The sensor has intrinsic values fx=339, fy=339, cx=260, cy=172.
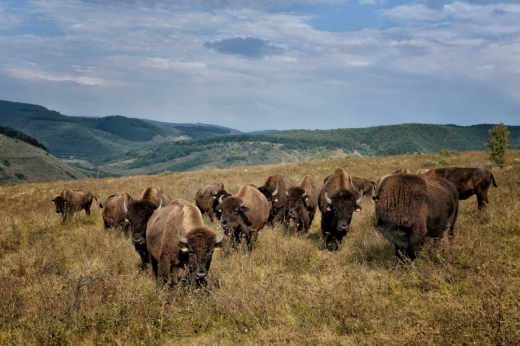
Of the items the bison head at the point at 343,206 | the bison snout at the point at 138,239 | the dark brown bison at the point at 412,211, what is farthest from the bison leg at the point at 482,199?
the bison snout at the point at 138,239

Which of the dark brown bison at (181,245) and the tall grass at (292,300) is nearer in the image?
the tall grass at (292,300)

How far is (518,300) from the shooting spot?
550cm

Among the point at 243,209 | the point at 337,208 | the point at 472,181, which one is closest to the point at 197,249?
the point at 243,209

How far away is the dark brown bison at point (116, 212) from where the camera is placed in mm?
13928

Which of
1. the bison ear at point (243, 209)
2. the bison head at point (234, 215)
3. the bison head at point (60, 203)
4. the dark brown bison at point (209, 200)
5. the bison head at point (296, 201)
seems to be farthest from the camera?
the bison head at point (60, 203)

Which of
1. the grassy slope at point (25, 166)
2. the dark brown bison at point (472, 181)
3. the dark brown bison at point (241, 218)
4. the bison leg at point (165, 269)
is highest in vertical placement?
the dark brown bison at point (472, 181)

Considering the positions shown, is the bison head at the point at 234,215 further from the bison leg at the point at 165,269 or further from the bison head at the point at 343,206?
the bison leg at the point at 165,269

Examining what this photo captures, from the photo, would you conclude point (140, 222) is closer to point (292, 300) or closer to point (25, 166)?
point (292, 300)

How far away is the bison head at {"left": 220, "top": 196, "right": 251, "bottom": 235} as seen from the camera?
10502mm

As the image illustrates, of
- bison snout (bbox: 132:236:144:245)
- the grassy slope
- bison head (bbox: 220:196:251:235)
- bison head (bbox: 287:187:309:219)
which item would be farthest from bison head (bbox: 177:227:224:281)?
the grassy slope

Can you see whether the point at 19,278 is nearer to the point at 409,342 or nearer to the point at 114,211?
the point at 114,211

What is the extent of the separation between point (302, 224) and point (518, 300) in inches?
339

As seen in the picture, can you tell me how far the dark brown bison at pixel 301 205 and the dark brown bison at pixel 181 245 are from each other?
5.08 m

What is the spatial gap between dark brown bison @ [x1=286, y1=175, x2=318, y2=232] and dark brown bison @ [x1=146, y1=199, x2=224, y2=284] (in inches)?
200
